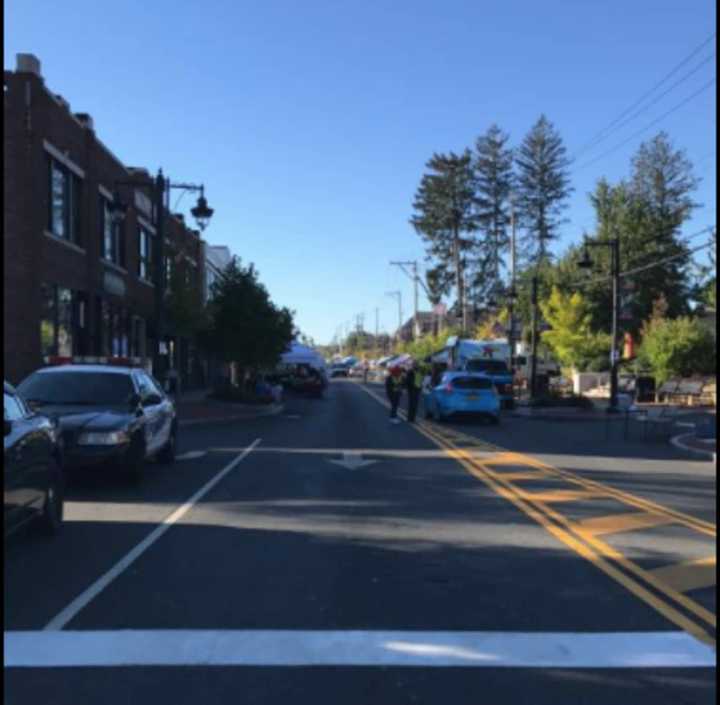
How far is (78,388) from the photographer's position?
12430 mm

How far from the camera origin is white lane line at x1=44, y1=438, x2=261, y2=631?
593 centimetres

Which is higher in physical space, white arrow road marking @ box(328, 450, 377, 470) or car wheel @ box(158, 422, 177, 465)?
car wheel @ box(158, 422, 177, 465)

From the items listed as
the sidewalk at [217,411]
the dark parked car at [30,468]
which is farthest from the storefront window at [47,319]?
the dark parked car at [30,468]

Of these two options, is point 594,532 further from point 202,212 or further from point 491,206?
point 491,206

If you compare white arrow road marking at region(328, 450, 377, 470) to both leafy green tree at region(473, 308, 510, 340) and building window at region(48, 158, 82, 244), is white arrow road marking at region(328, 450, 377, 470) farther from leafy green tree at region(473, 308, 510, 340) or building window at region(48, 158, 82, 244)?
leafy green tree at region(473, 308, 510, 340)

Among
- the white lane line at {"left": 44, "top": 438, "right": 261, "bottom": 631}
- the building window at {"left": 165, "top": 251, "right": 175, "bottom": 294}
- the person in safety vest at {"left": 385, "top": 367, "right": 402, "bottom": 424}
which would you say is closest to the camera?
the white lane line at {"left": 44, "top": 438, "right": 261, "bottom": 631}

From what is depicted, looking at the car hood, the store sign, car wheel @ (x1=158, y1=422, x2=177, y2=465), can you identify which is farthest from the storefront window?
the car hood

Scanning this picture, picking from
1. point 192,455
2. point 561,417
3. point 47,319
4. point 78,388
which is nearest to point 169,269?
point 47,319

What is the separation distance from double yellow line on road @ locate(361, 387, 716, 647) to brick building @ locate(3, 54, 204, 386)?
9937mm

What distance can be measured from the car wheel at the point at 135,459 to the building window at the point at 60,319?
11922 mm

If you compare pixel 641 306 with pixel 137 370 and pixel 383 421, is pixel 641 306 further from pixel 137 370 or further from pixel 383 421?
pixel 137 370

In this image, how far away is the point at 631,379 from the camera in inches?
1785

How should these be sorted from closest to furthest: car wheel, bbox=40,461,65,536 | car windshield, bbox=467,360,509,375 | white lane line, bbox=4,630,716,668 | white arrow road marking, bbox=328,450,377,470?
white lane line, bbox=4,630,716,668 → car wheel, bbox=40,461,65,536 → white arrow road marking, bbox=328,450,377,470 → car windshield, bbox=467,360,509,375

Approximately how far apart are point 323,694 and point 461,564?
122 inches
